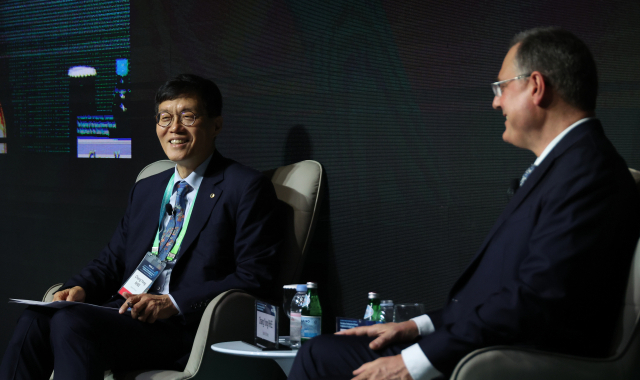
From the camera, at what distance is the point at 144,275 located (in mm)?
2264

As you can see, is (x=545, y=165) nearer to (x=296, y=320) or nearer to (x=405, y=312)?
(x=405, y=312)

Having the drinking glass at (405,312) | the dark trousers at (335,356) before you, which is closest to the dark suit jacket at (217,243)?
the drinking glass at (405,312)

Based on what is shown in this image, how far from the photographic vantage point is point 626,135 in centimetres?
195

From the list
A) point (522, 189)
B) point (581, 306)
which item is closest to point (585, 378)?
point (581, 306)

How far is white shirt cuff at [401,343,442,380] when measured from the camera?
4.26 feet

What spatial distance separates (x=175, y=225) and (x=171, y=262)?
0.15 metres

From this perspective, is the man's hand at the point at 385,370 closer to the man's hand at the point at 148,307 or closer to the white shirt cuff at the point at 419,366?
the white shirt cuff at the point at 419,366

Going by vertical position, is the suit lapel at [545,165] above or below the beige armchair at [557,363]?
above

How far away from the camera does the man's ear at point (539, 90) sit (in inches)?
55.5

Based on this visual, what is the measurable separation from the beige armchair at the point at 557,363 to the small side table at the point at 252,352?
2.29 feet

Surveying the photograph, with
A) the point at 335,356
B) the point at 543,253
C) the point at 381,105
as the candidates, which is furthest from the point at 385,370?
the point at 381,105

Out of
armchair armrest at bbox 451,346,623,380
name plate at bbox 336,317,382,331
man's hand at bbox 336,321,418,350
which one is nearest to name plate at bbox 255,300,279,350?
name plate at bbox 336,317,382,331

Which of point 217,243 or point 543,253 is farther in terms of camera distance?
point 217,243

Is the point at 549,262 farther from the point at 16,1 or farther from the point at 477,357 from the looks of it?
the point at 16,1
